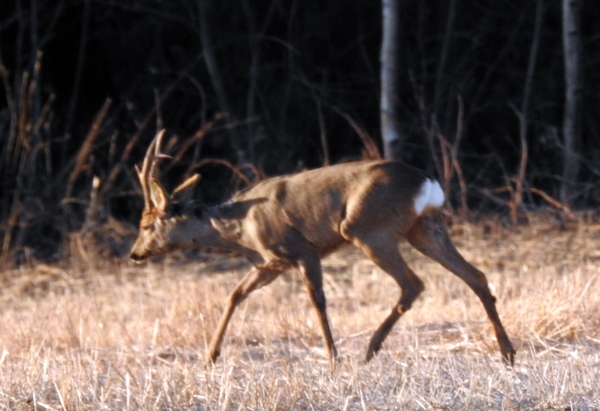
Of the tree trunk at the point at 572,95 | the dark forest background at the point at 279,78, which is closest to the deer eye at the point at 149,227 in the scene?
the tree trunk at the point at 572,95

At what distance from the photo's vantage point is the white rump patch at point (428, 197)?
8070 mm

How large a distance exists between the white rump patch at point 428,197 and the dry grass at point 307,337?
898 millimetres

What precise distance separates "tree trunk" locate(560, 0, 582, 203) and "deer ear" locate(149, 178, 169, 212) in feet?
20.7

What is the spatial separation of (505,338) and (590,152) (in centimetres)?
986

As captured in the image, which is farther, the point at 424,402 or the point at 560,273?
the point at 560,273

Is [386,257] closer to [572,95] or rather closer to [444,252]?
[444,252]

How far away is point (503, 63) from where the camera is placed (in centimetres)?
1881

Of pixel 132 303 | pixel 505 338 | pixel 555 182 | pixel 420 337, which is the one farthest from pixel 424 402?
pixel 555 182

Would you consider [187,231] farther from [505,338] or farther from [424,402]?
[424,402]

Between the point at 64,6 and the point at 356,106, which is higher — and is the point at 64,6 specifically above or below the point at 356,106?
above

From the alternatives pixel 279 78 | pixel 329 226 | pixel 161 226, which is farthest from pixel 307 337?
pixel 279 78

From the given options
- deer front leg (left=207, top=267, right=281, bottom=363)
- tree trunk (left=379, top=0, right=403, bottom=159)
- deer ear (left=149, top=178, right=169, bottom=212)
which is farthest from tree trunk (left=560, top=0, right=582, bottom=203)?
deer ear (left=149, top=178, right=169, bottom=212)

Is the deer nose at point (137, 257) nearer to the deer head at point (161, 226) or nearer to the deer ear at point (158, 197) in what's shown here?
the deer head at point (161, 226)

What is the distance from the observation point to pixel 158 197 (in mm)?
8969
